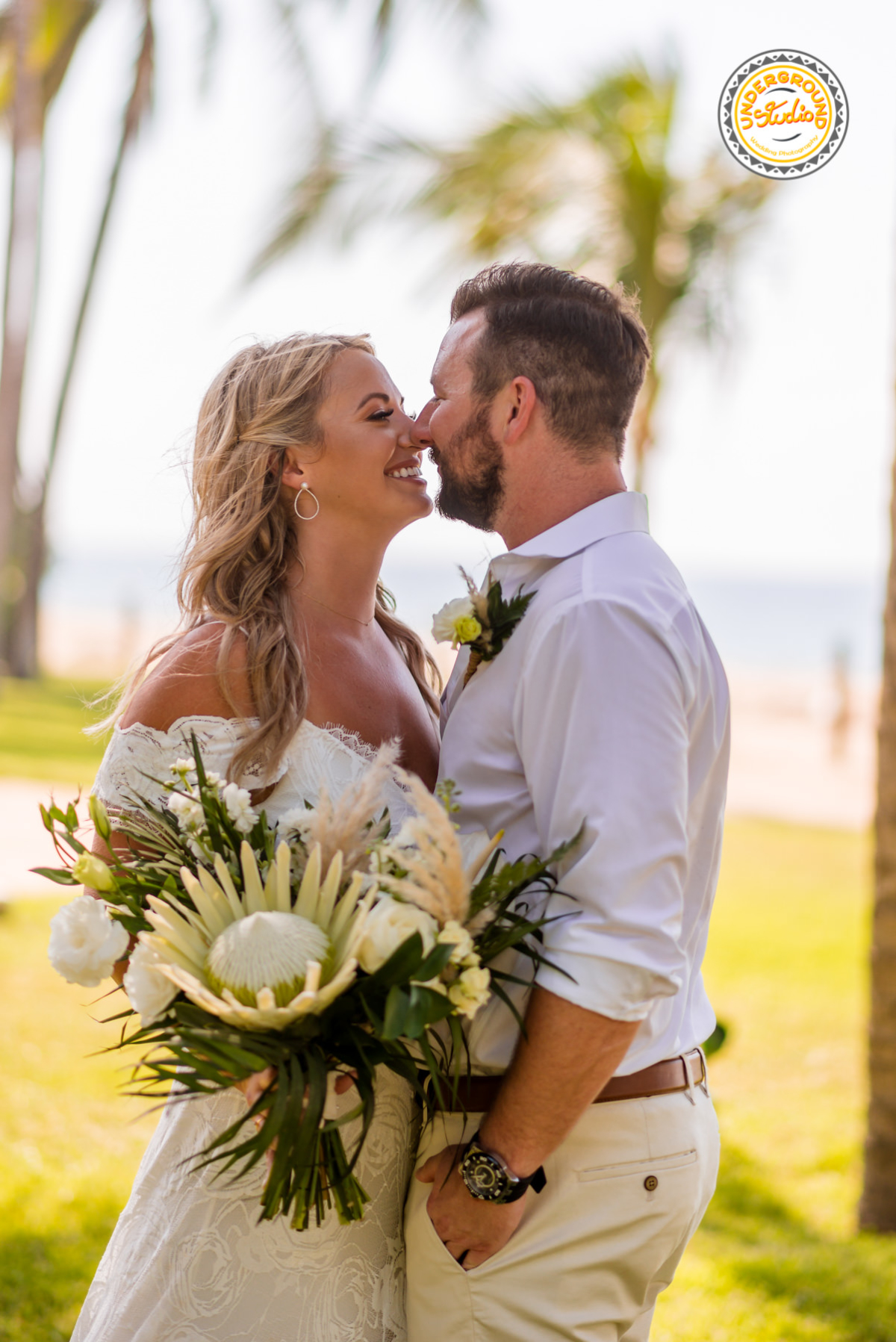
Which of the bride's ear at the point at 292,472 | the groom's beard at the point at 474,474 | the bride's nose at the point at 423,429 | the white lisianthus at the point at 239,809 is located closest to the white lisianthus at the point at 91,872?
the white lisianthus at the point at 239,809

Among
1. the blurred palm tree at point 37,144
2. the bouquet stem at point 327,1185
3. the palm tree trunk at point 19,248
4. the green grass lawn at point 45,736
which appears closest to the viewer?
the bouquet stem at point 327,1185

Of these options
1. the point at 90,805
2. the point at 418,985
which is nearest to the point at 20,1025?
the point at 90,805

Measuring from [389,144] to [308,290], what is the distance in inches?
56.0

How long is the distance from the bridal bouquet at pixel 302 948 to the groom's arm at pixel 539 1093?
117 mm

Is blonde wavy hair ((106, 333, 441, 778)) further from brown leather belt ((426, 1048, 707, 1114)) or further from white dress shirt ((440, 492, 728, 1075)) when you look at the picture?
brown leather belt ((426, 1048, 707, 1114))

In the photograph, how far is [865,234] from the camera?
2377 centimetres

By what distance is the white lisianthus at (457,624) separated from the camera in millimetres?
2277

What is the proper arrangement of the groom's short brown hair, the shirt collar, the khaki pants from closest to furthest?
1. the khaki pants
2. the shirt collar
3. the groom's short brown hair

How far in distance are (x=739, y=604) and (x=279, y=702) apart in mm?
77603

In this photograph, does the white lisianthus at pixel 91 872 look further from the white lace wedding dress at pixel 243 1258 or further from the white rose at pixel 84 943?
the white lace wedding dress at pixel 243 1258

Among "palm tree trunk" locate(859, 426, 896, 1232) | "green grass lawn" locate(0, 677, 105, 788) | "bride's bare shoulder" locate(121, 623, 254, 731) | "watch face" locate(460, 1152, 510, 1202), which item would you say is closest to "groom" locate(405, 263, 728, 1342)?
"watch face" locate(460, 1152, 510, 1202)

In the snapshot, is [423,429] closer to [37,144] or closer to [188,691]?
[188,691]

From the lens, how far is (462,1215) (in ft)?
7.18

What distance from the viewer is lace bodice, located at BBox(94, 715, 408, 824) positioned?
261 centimetres
